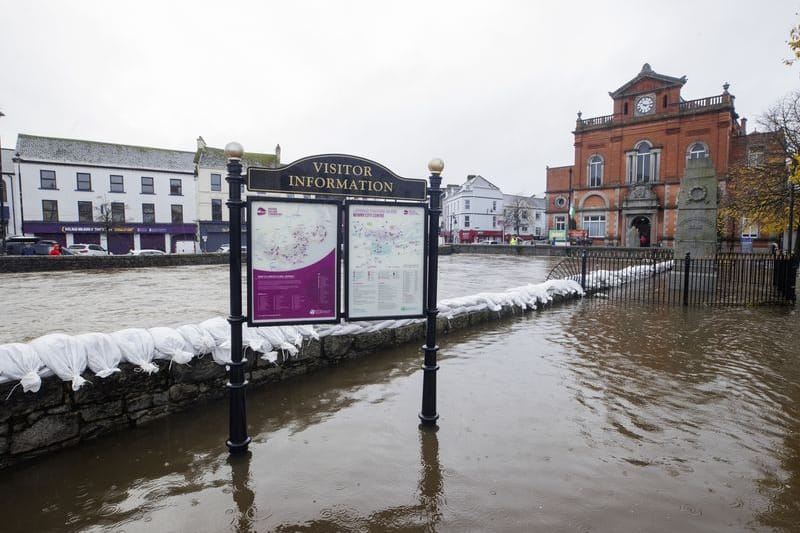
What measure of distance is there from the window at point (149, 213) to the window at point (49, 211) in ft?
20.1

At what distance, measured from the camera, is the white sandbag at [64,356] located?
377 centimetres

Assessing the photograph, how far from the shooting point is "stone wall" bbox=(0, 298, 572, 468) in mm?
3604

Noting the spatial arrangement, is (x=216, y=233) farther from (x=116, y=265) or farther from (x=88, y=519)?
(x=88, y=519)

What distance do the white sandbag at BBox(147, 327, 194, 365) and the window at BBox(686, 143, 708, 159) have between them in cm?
4335

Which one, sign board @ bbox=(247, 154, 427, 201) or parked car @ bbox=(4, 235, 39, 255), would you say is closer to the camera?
sign board @ bbox=(247, 154, 427, 201)

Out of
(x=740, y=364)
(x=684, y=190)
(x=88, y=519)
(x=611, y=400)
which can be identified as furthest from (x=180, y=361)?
(x=684, y=190)

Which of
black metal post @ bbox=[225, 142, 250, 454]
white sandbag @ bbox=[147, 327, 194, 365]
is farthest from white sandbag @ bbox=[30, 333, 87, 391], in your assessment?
black metal post @ bbox=[225, 142, 250, 454]

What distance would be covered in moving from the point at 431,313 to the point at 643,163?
143 ft

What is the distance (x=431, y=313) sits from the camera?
4.31m

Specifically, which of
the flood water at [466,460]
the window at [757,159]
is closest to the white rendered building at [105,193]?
the flood water at [466,460]

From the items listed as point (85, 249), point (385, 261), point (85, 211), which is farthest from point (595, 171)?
point (85, 211)

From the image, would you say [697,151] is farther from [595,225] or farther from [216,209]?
[216,209]

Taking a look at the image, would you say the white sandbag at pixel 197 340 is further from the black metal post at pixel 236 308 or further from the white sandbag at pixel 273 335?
the black metal post at pixel 236 308

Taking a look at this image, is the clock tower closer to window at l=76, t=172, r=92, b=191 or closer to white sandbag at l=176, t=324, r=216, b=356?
white sandbag at l=176, t=324, r=216, b=356
